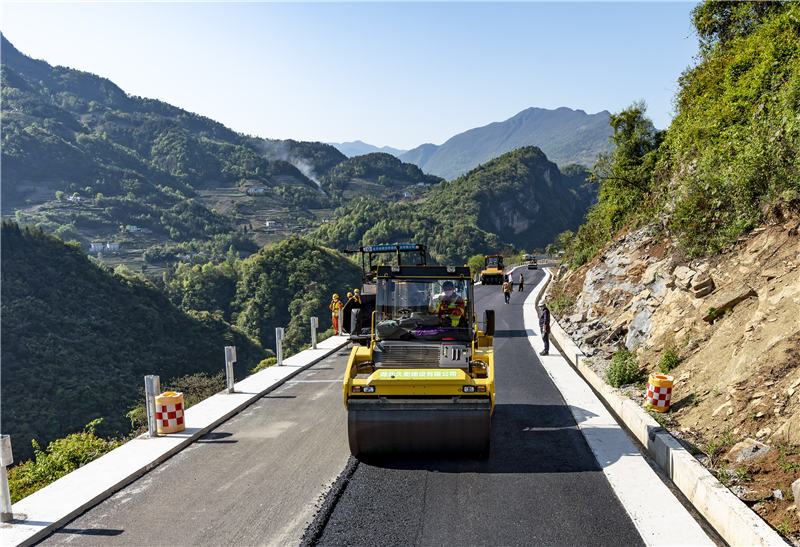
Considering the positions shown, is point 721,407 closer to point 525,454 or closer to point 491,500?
point 525,454

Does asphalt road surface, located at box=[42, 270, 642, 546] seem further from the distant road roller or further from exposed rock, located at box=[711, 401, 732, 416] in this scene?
exposed rock, located at box=[711, 401, 732, 416]

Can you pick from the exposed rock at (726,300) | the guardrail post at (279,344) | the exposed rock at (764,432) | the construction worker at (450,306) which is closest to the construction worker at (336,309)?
the guardrail post at (279,344)

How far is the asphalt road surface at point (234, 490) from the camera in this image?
5.30 metres

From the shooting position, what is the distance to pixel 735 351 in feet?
25.7

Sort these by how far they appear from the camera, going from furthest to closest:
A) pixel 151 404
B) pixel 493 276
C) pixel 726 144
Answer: pixel 493 276, pixel 726 144, pixel 151 404

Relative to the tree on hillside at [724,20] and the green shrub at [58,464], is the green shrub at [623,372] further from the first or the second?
the tree on hillside at [724,20]

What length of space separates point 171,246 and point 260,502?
19247cm

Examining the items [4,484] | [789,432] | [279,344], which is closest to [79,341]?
[279,344]

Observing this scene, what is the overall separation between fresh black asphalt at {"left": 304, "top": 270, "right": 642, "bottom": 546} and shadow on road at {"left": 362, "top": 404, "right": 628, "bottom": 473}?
0.01 m

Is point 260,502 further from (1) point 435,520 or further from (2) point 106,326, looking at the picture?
(2) point 106,326

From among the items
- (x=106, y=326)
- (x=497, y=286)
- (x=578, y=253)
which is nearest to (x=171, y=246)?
(x=106, y=326)

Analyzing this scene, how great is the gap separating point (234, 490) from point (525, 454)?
14.0ft

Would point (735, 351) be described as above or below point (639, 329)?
above

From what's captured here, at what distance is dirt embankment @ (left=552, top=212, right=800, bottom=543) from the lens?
5.59m
